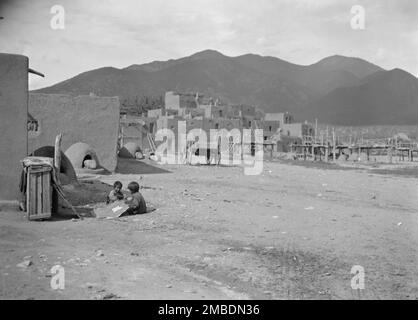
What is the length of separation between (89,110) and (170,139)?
3006 centimetres

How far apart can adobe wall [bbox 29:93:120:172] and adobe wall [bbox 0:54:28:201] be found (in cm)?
981

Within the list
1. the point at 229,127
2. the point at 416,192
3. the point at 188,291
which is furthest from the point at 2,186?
the point at 229,127

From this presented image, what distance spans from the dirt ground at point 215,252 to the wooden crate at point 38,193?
295 millimetres

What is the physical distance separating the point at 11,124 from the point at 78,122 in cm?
1065

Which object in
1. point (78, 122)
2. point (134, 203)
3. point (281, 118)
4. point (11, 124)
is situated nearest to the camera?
point (134, 203)

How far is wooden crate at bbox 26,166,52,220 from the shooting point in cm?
938

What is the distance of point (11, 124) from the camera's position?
415 inches

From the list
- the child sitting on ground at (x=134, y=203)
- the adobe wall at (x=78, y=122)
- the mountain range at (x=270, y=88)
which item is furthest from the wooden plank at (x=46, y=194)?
the mountain range at (x=270, y=88)

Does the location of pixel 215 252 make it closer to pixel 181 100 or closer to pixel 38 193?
pixel 38 193

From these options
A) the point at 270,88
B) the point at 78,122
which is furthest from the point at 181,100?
the point at 270,88

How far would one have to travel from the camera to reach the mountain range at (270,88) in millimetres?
130875

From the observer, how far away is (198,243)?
25.4ft

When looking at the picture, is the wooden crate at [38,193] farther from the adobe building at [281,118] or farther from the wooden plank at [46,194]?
the adobe building at [281,118]
